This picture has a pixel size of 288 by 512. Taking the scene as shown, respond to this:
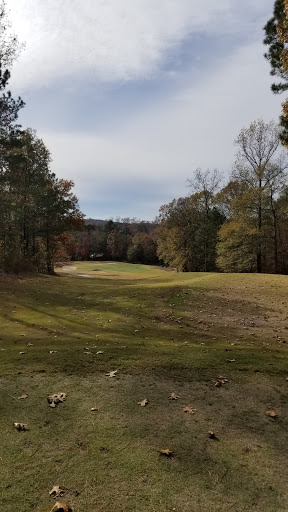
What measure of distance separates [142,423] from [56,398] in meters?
1.37

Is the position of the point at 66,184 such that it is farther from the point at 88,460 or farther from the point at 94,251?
the point at 94,251

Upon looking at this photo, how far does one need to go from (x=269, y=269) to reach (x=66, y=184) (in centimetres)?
2834

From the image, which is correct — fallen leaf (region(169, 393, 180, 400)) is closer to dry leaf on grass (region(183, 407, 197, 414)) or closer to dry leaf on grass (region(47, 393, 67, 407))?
dry leaf on grass (region(183, 407, 197, 414))

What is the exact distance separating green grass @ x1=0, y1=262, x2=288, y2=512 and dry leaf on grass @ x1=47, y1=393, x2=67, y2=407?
10 centimetres

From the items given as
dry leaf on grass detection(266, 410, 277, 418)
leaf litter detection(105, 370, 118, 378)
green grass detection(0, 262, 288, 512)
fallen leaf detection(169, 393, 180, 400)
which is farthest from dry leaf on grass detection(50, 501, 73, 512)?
dry leaf on grass detection(266, 410, 277, 418)

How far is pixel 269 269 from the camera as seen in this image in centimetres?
4256

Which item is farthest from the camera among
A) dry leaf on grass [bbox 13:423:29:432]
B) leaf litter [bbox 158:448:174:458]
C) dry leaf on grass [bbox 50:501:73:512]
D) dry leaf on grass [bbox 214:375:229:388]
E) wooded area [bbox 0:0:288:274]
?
wooded area [bbox 0:0:288:274]

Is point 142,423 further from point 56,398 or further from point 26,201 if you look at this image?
point 26,201

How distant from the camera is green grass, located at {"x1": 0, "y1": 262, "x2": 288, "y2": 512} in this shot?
9.45 feet

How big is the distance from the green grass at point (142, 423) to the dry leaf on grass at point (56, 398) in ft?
0.34

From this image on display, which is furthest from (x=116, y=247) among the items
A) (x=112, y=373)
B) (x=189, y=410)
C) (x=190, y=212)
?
(x=189, y=410)

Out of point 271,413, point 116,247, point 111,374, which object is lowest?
point 271,413

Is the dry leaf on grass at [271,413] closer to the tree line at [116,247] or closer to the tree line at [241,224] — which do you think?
the tree line at [241,224]

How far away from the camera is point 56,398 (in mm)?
4562
